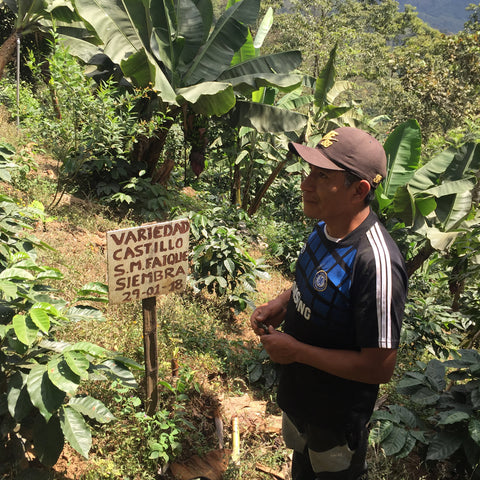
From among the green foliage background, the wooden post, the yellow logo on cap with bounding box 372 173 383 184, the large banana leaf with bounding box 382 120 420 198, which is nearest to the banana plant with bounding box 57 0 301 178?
the green foliage background

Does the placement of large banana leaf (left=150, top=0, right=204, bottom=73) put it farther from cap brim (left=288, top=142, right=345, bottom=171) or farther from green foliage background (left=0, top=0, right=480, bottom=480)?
cap brim (left=288, top=142, right=345, bottom=171)

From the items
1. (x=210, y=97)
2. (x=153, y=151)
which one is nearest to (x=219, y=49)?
(x=210, y=97)

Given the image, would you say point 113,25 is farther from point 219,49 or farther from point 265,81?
point 265,81

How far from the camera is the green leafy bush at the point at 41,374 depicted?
1.64 metres

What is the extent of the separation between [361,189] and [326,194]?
0.13m

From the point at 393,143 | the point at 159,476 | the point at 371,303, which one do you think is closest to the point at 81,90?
the point at 393,143

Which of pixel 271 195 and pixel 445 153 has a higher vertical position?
pixel 445 153

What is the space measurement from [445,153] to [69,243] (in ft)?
15.9

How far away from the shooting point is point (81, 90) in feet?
16.2

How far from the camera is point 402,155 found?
537 cm

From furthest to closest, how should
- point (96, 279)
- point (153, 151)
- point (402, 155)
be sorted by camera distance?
point (153, 151) → point (402, 155) → point (96, 279)

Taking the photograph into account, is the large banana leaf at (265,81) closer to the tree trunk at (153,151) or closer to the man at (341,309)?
the tree trunk at (153,151)

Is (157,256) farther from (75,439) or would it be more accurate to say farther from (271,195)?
(271,195)

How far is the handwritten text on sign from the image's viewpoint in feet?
7.14
